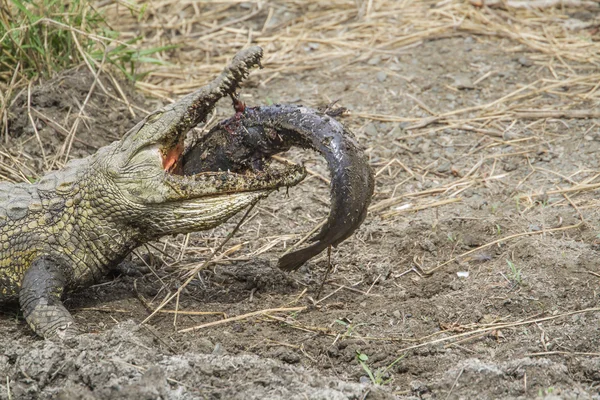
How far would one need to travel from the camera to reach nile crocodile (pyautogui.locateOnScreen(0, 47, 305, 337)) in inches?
150

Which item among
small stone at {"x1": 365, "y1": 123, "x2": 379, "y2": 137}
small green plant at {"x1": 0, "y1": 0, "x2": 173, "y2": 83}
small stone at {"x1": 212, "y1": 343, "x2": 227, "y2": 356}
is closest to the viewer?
small stone at {"x1": 212, "y1": 343, "x2": 227, "y2": 356}

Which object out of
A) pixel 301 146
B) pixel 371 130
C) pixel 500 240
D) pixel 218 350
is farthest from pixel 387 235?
pixel 218 350

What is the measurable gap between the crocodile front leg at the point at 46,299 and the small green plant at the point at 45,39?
2144mm

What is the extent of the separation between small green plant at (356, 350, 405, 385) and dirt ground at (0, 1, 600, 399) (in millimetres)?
15

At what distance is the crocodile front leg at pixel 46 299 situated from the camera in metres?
3.72

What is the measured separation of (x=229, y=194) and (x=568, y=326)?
1.62 m

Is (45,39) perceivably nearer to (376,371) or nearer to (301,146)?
(301,146)

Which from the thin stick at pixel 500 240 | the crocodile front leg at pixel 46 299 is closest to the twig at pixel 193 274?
the crocodile front leg at pixel 46 299

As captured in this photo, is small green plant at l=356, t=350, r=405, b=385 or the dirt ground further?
small green plant at l=356, t=350, r=405, b=385

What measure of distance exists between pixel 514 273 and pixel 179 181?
5.57ft

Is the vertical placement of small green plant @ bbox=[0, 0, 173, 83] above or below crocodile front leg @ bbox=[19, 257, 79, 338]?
above

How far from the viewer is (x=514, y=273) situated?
4078mm

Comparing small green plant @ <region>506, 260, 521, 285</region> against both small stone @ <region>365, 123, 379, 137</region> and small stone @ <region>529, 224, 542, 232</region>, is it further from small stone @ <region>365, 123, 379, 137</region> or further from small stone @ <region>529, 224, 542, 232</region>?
small stone @ <region>365, 123, 379, 137</region>

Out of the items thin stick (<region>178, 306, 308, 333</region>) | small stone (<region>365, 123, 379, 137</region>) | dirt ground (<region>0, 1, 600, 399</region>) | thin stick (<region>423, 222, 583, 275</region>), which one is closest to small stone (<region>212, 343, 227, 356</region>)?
dirt ground (<region>0, 1, 600, 399</region>)
